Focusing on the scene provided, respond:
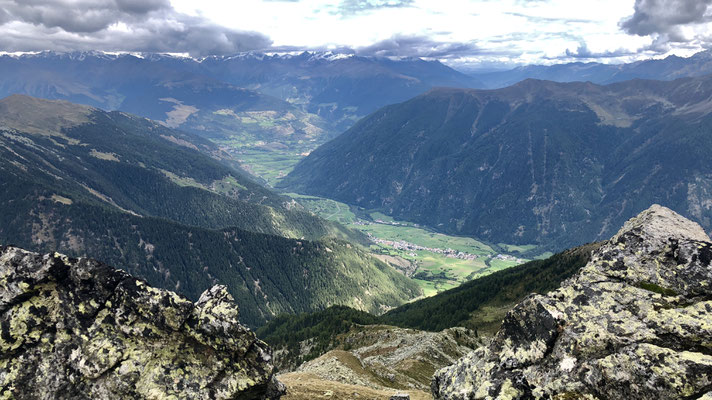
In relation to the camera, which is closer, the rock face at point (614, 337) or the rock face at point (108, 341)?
the rock face at point (614, 337)

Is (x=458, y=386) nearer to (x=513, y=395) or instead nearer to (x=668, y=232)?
(x=513, y=395)

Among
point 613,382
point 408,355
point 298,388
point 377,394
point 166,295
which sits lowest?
point 408,355

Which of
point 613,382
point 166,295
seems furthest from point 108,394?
point 613,382

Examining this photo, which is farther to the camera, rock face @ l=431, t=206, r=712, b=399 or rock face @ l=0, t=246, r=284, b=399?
rock face @ l=0, t=246, r=284, b=399

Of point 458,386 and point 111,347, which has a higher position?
point 111,347
